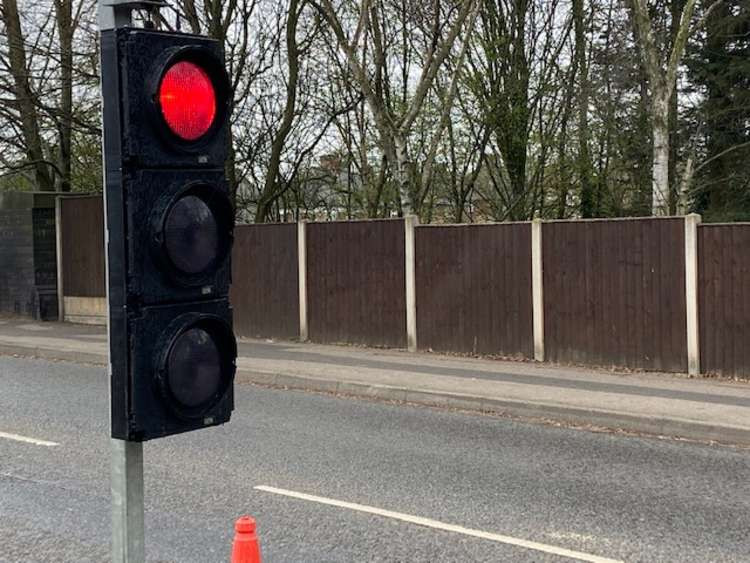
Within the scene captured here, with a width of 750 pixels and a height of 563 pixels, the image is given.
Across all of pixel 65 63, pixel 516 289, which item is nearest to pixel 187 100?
pixel 516 289

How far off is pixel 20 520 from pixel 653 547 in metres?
4.20

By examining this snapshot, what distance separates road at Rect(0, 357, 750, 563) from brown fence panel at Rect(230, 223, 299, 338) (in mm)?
6249

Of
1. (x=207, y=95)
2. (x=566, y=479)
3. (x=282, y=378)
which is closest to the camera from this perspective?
(x=207, y=95)

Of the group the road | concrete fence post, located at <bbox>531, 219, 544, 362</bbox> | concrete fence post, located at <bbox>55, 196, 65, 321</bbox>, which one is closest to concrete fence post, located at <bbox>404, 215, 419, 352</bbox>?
concrete fence post, located at <bbox>531, 219, 544, 362</bbox>

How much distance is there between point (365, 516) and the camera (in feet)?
20.6

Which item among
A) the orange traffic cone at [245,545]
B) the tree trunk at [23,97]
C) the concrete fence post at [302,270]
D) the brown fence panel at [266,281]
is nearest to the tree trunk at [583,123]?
the concrete fence post at [302,270]

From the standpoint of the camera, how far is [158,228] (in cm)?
288

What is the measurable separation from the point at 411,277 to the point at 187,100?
39.5 ft

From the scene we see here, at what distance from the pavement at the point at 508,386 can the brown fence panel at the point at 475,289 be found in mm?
401

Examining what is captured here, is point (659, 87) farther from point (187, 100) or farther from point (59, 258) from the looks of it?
point (187, 100)

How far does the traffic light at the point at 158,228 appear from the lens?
2879mm

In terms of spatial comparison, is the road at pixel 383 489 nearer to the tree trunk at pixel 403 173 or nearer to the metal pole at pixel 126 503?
the metal pole at pixel 126 503

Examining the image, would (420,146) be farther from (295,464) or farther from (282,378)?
(295,464)

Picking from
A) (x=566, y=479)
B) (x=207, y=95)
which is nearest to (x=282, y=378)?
(x=566, y=479)
